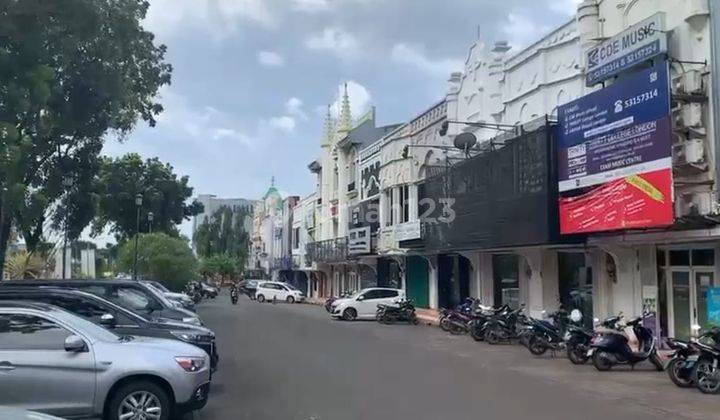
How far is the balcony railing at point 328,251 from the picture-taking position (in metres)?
50.8

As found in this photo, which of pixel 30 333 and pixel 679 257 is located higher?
pixel 679 257

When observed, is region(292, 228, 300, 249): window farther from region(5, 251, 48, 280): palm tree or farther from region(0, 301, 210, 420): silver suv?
region(0, 301, 210, 420): silver suv

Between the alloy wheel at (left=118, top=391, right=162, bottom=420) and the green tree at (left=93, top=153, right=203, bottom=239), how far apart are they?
147 ft

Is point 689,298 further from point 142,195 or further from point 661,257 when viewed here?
point 142,195

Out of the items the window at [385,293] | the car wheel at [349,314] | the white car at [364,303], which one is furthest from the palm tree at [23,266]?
the window at [385,293]

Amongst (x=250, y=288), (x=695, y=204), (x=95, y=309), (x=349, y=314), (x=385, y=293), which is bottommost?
(x=349, y=314)

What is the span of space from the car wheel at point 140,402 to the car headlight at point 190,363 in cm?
36

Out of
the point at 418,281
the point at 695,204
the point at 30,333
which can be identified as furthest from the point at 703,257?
the point at 418,281

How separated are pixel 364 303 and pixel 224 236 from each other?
276 ft

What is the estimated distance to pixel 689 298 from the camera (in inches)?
708

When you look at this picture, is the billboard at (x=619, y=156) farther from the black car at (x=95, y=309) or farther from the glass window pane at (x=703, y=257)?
the black car at (x=95, y=309)

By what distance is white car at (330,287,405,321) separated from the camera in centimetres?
3531

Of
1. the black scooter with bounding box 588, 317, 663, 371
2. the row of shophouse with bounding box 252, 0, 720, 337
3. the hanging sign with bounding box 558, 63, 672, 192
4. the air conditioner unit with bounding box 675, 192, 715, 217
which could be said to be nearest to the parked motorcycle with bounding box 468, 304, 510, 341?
the row of shophouse with bounding box 252, 0, 720, 337

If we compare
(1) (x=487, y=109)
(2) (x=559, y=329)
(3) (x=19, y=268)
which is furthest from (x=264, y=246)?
(2) (x=559, y=329)
